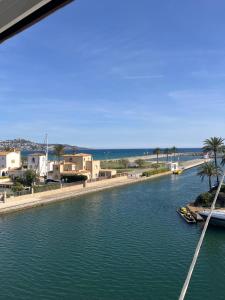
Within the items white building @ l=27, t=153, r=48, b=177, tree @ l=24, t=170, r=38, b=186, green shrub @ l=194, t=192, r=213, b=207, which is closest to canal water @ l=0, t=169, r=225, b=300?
green shrub @ l=194, t=192, r=213, b=207

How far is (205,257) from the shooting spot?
2394cm

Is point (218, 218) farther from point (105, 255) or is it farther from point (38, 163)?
point (38, 163)

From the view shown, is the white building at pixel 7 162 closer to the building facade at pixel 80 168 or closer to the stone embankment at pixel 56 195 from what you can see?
the building facade at pixel 80 168

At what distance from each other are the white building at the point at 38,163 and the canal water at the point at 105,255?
101ft

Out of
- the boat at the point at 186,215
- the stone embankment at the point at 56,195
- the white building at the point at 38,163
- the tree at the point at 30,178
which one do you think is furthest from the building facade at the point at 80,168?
the boat at the point at 186,215

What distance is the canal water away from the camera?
18.1 meters

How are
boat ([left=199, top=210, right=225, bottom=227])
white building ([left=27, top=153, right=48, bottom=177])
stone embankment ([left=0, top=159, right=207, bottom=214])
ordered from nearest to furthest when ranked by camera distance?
1. boat ([left=199, top=210, right=225, bottom=227])
2. stone embankment ([left=0, top=159, right=207, bottom=214])
3. white building ([left=27, top=153, right=48, bottom=177])

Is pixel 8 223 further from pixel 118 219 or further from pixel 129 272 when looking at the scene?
pixel 129 272

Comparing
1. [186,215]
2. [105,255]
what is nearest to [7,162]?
[186,215]

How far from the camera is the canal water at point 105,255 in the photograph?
18.1m

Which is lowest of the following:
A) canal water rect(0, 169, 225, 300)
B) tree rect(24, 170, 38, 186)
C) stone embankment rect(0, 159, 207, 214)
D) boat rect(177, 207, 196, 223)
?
canal water rect(0, 169, 225, 300)

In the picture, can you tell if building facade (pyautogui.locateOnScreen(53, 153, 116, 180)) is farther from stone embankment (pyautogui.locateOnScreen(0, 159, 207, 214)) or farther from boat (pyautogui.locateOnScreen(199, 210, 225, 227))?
boat (pyautogui.locateOnScreen(199, 210, 225, 227))

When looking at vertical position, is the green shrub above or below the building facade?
below

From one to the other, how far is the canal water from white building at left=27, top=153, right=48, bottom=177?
1211 inches
